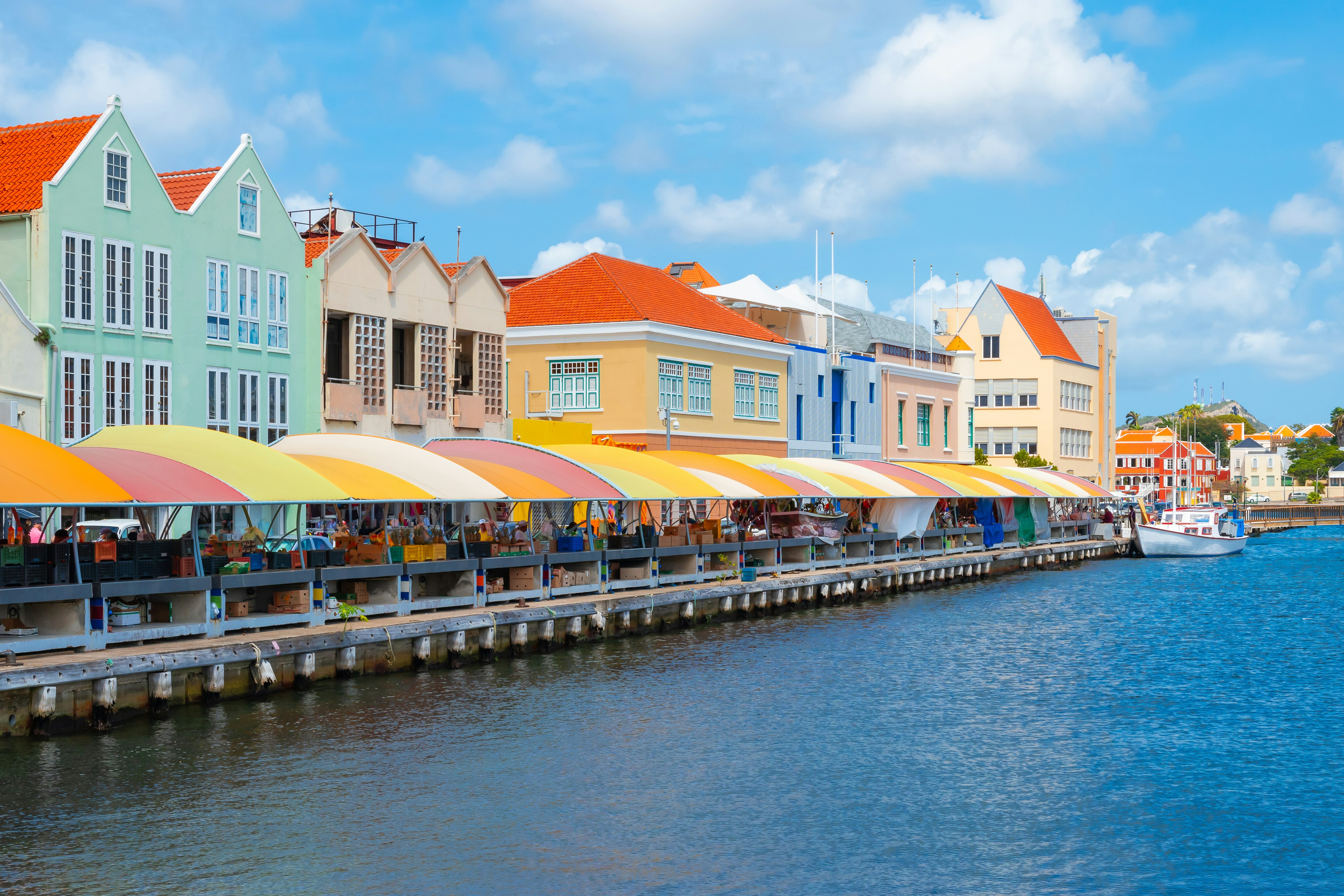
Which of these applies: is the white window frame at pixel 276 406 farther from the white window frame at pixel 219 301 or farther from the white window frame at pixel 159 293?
the white window frame at pixel 159 293

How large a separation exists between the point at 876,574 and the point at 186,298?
25.0 metres

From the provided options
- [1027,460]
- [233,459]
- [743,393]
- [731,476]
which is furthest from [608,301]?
[1027,460]

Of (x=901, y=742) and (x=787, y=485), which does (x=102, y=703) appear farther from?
(x=787, y=485)

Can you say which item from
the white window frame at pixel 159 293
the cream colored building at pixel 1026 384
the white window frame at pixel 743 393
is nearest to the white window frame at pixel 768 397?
the white window frame at pixel 743 393

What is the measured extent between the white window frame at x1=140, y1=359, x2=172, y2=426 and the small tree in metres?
71.3

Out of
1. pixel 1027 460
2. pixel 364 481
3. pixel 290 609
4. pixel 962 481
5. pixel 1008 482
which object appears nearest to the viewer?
pixel 290 609

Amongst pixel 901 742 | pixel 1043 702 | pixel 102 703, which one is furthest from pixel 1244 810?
pixel 102 703

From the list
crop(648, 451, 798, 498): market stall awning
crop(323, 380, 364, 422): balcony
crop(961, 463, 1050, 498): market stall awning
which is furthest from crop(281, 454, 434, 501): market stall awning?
crop(961, 463, 1050, 498): market stall awning

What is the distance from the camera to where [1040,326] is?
108938 millimetres

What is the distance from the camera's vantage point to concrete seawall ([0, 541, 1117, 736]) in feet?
69.2

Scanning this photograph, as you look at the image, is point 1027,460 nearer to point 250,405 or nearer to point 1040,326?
point 1040,326

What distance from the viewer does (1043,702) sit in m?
27.6

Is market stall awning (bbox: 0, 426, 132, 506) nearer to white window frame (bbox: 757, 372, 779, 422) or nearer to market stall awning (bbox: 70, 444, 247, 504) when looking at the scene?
market stall awning (bbox: 70, 444, 247, 504)

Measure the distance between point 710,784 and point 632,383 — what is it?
Answer: 34.9 meters
